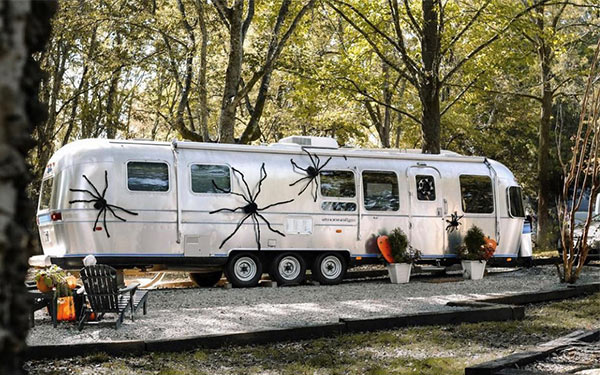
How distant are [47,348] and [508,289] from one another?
8895 mm

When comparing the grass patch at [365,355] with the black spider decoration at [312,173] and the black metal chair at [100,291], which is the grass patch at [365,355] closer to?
the black metal chair at [100,291]

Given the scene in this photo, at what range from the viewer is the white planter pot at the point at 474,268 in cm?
1711

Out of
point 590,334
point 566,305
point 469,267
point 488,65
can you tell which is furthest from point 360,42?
point 590,334

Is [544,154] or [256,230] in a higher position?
[544,154]

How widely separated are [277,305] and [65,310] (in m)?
3.30

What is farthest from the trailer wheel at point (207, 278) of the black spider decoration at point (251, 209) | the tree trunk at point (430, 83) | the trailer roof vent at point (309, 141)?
the tree trunk at point (430, 83)

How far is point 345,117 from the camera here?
30.1 meters

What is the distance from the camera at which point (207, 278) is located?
680 inches

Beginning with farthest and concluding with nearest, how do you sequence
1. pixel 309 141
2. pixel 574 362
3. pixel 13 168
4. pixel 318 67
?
pixel 318 67, pixel 309 141, pixel 574 362, pixel 13 168

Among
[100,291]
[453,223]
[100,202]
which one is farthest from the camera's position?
[453,223]

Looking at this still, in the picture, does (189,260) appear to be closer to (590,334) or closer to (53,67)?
(590,334)

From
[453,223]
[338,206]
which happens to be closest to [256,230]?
[338,206]

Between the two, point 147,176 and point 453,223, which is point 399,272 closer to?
point 453,223

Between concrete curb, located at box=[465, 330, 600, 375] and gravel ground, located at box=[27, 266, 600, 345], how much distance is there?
2629mm
